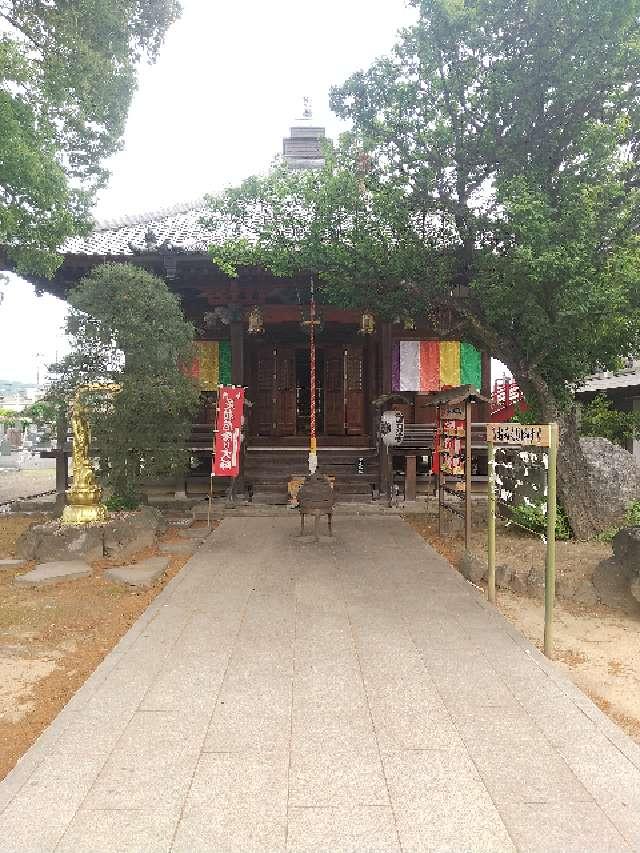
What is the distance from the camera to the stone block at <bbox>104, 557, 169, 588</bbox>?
6.73 meters

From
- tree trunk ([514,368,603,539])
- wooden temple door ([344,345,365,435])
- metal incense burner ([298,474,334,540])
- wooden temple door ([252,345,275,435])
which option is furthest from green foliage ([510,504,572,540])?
wooden temple door ([252,345,275,435])

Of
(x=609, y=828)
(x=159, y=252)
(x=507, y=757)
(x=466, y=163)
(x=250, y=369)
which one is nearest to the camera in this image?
(x=609, y=828)

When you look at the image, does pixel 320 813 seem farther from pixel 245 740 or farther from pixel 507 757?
pixel 507 757

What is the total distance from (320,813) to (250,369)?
13.8m

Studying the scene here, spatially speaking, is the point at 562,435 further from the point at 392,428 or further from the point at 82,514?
the point at 82,514

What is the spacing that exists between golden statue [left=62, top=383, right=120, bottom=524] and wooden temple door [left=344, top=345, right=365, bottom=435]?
26.2 feet

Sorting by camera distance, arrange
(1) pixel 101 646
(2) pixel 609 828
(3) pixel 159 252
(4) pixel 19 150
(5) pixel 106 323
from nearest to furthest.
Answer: (2) pixel 609 828, (1) pixel 101 646, (4) pixel 19 150, (5) pixel 106 323, (3) pixel 159 252

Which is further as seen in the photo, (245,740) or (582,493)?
(582,493)

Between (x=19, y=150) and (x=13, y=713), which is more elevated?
(x=19, y=150)

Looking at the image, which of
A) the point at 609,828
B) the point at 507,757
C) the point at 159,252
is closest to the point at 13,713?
the point at 507,757

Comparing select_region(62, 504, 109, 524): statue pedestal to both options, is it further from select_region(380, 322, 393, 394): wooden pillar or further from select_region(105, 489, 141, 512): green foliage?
select_region(380, 322, 393, 394): wooden pillar

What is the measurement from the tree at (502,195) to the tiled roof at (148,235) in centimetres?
323

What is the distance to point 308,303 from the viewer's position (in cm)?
1389

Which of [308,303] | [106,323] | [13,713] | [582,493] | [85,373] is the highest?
[308,303]
